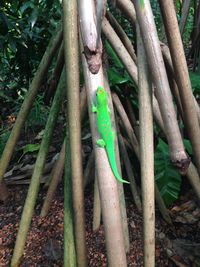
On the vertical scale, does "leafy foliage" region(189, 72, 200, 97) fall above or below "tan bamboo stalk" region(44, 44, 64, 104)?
below

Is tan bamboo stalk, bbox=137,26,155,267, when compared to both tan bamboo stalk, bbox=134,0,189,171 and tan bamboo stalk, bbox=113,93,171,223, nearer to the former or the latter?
tan bamboo stalk, bbox=134,0,189,171

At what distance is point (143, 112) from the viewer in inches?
30.0

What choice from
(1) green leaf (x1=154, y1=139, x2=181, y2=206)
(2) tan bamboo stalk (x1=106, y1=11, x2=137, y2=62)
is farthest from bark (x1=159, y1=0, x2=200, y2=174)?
(1) green leaf (x1=154, y1=139, x2=181, y2=206)

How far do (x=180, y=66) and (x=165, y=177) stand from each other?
79 centimetres

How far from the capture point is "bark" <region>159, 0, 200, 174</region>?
714mm

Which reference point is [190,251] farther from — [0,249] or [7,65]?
[7,65]

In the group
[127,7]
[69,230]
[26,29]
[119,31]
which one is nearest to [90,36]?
[127,7]

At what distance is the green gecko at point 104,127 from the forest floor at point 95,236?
2.04ft

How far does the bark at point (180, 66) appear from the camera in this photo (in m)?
0.71

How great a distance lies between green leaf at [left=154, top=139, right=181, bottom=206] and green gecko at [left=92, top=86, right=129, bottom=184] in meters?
0.75

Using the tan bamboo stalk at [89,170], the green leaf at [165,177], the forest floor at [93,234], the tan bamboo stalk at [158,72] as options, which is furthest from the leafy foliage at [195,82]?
the tan bamboo stalk at [158,72]

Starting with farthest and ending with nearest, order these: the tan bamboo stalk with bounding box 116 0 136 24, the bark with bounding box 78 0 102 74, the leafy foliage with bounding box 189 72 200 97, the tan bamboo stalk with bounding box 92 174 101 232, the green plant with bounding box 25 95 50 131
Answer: the green plant with bounding box 25 95 50 131 → the leafy foliage with bounding box 189 72 200 97 → the tan bamboo stalk with bounding box 92 174 101 232 → the tan bamboo stalk with bounding box 116 0 136 24 → the bark with bounding box 78 0 102 74

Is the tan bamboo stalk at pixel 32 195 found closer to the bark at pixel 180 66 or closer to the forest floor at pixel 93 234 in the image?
the forest floor at pixel 93 234

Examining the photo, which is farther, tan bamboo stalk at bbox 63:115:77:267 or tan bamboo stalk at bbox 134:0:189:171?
tan bamboo stalk at bbox 63:115:77:267
